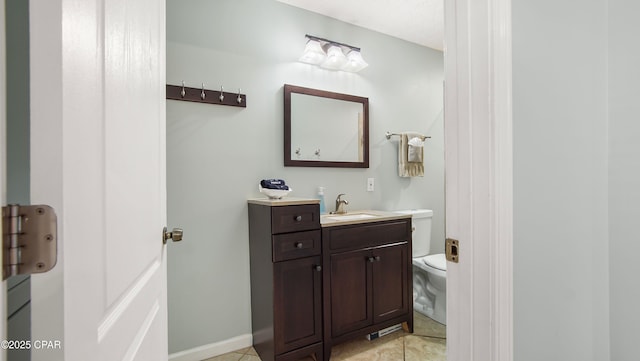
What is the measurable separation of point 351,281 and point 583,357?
1162 mm

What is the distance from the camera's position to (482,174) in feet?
2.13

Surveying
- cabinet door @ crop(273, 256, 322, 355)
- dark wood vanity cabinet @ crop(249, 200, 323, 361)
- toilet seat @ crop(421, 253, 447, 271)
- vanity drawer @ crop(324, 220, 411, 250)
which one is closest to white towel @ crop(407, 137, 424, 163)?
vanity drawer @ crop(324, 220, 411, 250)

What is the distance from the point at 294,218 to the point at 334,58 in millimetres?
1394

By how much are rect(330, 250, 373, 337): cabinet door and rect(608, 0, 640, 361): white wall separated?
1.20 metres

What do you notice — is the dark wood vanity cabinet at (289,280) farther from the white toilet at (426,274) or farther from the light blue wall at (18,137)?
the light blue wall at (18,137)

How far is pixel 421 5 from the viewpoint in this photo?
85.0 inches

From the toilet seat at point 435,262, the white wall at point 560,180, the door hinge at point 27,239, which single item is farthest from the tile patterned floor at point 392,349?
the door hinge at point 27,239

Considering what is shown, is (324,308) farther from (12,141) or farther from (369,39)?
(369,39)

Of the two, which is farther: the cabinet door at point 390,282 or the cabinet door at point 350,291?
the cabinet door at point 390,282

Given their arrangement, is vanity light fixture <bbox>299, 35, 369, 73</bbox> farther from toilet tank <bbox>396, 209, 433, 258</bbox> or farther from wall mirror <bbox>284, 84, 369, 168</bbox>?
toilet tank <bbox>396, 209, 433, 258</bbox>

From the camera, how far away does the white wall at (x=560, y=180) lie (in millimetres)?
729

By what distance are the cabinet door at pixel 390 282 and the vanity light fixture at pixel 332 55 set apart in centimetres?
154

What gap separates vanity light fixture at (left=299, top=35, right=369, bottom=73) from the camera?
2172 millimetres

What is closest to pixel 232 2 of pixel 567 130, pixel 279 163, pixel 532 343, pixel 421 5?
pixel 279 163
